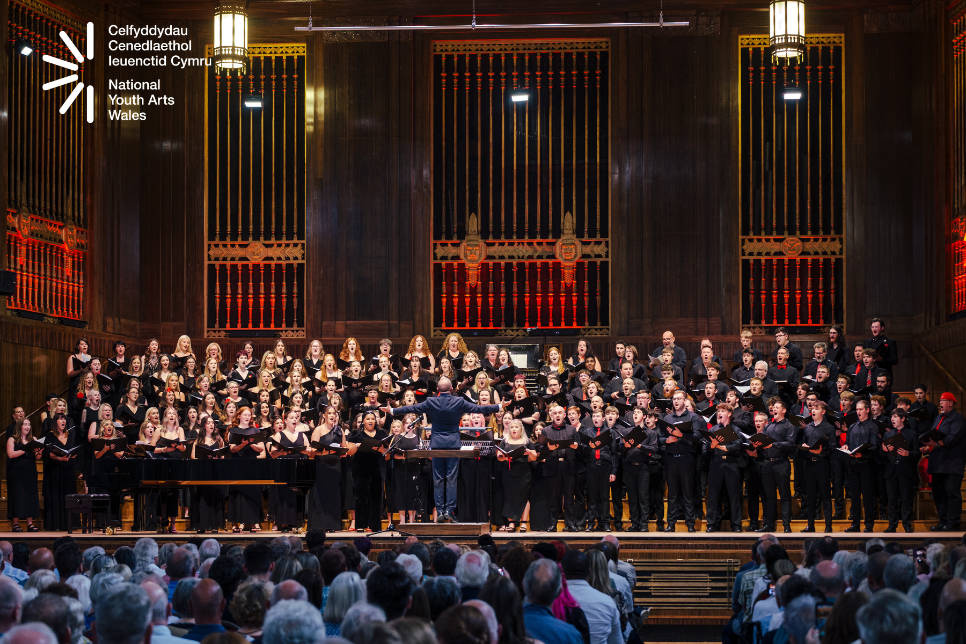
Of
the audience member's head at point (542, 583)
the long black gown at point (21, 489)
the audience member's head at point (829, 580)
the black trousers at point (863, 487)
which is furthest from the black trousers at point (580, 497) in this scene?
the audience member's head at point (542, 583)

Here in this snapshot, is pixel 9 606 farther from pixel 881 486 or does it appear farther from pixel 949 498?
pixel 949 498

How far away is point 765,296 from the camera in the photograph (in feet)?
47.1

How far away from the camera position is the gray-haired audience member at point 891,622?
→ 2902 mm

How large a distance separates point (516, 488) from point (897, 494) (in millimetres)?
3146

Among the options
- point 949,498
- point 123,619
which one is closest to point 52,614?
point 123,619

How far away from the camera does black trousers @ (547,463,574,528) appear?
33.8 ft

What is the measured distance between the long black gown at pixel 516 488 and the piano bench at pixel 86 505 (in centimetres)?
334

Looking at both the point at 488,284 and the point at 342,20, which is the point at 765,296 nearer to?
the point at 488,284

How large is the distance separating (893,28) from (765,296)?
346cm

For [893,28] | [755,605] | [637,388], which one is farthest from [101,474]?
[893,28]

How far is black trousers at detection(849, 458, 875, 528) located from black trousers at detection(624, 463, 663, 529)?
1685 millimetres

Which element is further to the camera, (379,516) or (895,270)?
(895,270)

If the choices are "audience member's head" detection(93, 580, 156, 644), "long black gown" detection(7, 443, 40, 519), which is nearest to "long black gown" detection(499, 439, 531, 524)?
"long black gown" detection(7, 443, 40, 519)

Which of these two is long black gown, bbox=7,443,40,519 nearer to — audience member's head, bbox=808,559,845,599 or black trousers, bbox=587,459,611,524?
black trousers, bbox=587,459,611,524
